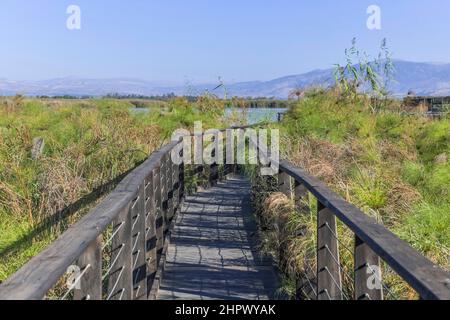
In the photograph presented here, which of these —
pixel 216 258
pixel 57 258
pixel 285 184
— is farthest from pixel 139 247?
pixel 57 258

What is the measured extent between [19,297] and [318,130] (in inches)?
Result: 352

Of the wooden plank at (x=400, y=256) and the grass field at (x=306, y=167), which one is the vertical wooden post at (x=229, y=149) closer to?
the grass field at (x=306, y=167)

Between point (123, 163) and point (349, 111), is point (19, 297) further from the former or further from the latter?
point (349, 111)

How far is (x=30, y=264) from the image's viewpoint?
1.62 m

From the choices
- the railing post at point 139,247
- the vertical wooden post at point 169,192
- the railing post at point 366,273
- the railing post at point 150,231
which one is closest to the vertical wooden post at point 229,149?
the vertical wooden post at point 169,192

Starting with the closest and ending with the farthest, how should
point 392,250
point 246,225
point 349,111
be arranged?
point 392,250
point 246,225
point 349,111

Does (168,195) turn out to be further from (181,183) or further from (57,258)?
(57,258)

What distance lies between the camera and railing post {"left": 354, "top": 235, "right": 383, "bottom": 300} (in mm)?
2539

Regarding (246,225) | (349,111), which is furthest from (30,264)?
(349,111)

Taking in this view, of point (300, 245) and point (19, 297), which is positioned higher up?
point (19, 297)

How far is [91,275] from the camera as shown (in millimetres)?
2174

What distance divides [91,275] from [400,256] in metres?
1.05

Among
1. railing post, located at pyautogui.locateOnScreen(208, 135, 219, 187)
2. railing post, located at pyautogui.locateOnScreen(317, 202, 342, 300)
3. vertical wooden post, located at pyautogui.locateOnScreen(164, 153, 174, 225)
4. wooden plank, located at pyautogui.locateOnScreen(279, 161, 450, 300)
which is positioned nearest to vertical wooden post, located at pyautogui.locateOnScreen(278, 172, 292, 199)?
vertical wooden post, located at pyautogui.locateOnScreen(164, 153, 174, 225)

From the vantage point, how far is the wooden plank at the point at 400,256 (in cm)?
158
